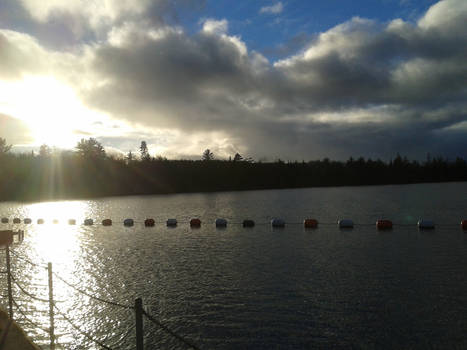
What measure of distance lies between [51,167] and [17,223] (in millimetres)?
112583

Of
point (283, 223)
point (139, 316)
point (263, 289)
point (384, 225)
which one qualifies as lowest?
point (263, 289)

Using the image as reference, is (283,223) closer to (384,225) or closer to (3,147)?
(384,225)

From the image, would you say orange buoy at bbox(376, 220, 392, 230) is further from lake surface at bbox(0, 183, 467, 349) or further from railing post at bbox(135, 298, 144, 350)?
railing post at bbox(135, 298, 144, 350)

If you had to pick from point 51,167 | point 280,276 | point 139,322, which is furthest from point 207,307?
point 51,167

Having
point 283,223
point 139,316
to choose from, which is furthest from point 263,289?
point 283,223

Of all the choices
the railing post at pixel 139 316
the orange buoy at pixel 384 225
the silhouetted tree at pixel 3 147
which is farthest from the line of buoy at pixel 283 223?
the silhouetted tree at pixel 3 147

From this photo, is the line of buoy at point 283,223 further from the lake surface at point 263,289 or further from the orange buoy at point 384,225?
the lake surface at point 263,289

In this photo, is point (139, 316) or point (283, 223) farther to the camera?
point (283, 223)

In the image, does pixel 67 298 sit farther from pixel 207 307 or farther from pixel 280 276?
pixel 280 276

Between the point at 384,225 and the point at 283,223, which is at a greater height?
the point at 283,223

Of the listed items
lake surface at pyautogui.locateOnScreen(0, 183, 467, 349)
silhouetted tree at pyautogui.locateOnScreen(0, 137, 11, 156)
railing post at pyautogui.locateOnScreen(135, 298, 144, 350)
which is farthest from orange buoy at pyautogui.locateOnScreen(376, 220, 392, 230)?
silhouetted tree at pyautogui.locateOnScreen(0, 137, 11, 156)

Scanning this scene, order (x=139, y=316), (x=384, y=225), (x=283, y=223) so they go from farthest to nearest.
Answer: (x=283, y=223) → (x=384, y=225) → (x=139, y=316)

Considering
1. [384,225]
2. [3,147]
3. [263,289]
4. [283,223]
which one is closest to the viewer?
[263,289]

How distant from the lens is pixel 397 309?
1814 cm
